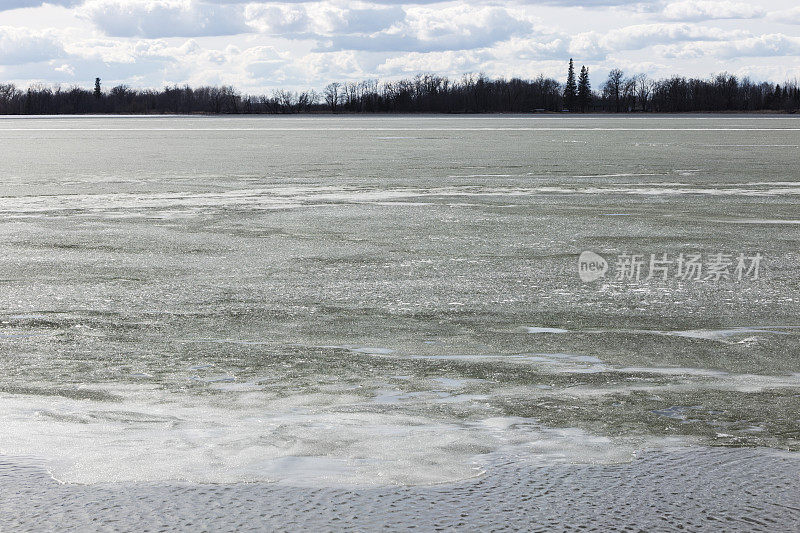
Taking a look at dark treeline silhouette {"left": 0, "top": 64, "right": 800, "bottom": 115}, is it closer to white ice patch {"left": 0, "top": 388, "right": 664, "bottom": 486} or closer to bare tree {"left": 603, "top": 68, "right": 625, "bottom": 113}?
bare tree {"left": 603, "top": 68, "right": 625, "bottom": 113}

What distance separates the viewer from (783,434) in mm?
3736

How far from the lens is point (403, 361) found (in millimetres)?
4910

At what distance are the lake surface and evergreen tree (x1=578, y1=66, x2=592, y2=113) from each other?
168827 millimetres

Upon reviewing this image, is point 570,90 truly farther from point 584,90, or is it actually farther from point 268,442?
point 268,442

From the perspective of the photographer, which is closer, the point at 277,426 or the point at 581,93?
the point at 277,426

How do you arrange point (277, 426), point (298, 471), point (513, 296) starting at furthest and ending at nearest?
1. point (513, 296)
2. point (277, 426)
3. point (298, 471)

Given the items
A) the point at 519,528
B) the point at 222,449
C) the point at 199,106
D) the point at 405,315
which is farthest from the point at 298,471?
the point at 199,106

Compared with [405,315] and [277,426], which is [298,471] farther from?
[405,315]

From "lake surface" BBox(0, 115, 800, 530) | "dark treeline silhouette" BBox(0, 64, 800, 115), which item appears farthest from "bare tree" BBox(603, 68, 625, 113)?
"lake surface" BBox(0, 115, 800, 530)

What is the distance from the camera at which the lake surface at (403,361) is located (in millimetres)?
3207

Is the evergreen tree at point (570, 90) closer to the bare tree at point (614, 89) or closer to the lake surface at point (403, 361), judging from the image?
the bare tree at point (614, 89)

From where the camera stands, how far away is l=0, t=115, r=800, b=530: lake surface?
126 inches

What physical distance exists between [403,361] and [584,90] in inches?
7207

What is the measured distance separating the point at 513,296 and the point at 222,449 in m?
3.35
